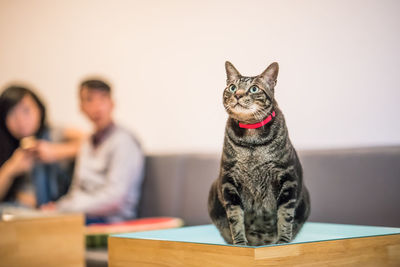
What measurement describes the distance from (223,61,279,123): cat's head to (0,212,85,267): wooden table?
52.1 inches

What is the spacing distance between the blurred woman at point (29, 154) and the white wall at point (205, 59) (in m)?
0.14

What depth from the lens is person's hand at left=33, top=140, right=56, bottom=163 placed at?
9.55ft

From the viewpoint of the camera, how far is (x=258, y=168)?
3.16 feet

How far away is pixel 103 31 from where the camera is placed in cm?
281

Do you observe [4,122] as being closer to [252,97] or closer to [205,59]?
[205,59]

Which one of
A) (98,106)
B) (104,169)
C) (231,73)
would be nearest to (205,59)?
(231,73)

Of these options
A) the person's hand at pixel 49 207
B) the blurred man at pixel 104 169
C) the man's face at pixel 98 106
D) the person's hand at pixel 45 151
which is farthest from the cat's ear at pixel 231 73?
the person's hand at pixel 45 151

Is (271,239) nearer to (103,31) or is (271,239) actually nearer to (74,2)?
(103,31)

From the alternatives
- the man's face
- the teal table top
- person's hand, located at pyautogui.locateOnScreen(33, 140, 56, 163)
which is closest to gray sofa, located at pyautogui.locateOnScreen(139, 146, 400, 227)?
the teal table top

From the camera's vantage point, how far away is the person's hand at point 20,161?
2.85 m

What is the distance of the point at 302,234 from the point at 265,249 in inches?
8.0

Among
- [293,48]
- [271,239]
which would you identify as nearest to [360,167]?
[293,48]

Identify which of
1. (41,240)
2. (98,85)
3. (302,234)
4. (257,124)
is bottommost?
(41,240)

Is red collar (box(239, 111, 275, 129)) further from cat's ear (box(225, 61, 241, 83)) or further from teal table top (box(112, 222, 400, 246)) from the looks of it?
teal table top (box(112, 222, 400, 246))
